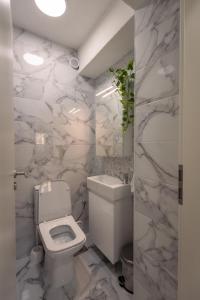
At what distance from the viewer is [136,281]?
1106 millimetres

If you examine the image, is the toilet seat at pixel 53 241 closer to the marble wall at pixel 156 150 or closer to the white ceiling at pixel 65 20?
the marble wall at pixel 156 150

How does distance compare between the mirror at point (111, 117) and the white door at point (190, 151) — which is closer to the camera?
the white door at point (190, 151)

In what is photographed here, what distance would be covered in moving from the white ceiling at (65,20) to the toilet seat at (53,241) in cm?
199

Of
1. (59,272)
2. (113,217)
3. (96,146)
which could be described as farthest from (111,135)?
(59,272)

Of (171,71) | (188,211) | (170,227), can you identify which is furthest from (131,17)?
(170,227)

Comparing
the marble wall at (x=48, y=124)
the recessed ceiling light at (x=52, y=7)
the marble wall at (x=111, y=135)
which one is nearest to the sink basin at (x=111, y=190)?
the marble wall at (x=111, y=135)

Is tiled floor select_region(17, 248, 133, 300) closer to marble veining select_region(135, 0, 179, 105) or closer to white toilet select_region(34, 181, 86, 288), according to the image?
white toilet select_region(34, 181, 86, 288)

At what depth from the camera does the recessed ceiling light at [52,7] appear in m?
1.26

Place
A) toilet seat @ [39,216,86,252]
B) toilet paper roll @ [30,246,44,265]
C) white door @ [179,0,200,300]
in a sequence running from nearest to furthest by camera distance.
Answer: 1. white door @ [179,0,200,300]
2. toilet seat @ [39,216,86,252]
3. toilet paper roll @ [30,246,44,265]

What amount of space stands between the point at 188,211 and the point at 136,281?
2.93ft

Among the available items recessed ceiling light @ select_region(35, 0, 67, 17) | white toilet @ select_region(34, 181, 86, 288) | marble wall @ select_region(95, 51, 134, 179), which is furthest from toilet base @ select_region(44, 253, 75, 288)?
recessed ceiling light @ select_region(35, 0, 67, 17)

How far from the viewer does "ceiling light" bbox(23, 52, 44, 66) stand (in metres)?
1.62

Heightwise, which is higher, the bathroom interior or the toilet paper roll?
the bathroom interior

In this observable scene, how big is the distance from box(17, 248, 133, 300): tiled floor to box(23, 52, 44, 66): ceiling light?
2107mm
